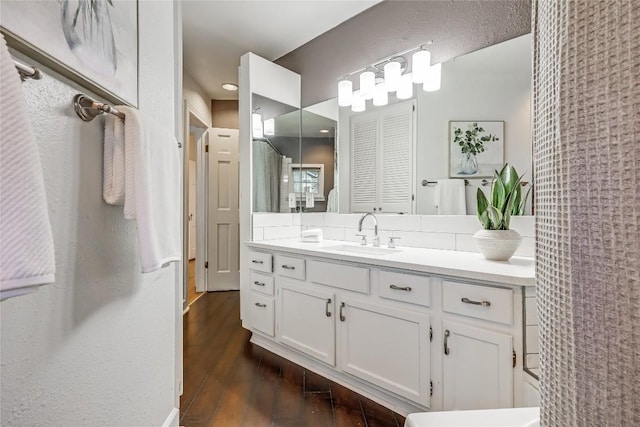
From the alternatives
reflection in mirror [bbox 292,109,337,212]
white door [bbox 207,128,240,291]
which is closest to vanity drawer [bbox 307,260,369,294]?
reflection in mirror [bbox 292,109,337,212]

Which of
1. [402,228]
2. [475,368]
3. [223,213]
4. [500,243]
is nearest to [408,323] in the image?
[475,368]

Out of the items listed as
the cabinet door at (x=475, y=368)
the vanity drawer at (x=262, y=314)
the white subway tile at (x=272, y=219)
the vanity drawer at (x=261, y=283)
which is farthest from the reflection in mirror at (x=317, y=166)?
the cabinet door at (x=475, y=368)

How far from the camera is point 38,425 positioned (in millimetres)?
689

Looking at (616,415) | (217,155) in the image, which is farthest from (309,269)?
(217,155)

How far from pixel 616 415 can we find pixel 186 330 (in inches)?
117

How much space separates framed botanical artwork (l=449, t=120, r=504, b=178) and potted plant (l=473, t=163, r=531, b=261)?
10 centimetres

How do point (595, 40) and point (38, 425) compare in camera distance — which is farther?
point (38, 425)

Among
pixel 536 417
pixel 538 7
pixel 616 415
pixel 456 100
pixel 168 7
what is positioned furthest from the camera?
pixel 456 100

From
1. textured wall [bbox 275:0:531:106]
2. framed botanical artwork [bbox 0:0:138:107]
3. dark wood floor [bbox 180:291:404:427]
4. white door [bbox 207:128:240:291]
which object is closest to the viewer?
framed botanical artwork [bbox 0:0:138:107]

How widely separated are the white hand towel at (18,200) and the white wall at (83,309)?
9.8 inches

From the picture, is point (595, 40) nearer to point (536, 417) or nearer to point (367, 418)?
point (536, 417)

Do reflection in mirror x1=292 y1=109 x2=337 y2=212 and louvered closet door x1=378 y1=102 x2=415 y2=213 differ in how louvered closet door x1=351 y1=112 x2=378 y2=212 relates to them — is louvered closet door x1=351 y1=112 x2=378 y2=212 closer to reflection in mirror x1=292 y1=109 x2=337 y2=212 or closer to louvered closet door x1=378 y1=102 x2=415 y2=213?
louvered closet door x1=378 y1=102 x2=415 y2=213

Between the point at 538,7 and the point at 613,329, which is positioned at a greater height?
the point at 538,7

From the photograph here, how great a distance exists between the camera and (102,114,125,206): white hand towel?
2.97 feet
